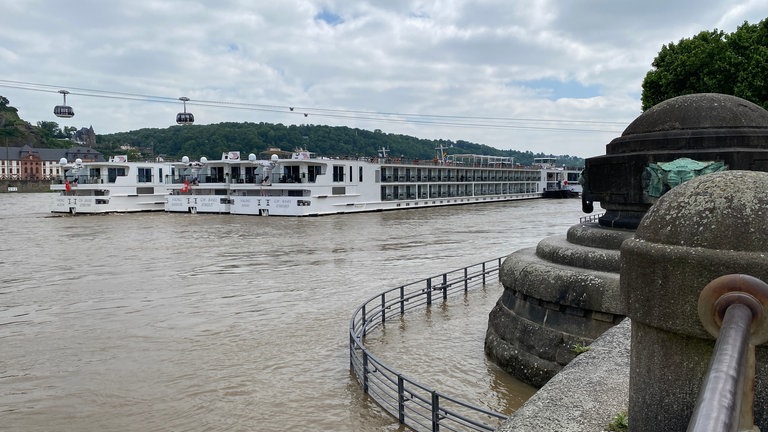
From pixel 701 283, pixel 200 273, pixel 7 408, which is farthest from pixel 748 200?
pixel 200 273

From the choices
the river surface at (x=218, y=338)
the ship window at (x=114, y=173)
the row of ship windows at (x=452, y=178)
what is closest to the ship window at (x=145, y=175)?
the ship window at (x=114, y=173)

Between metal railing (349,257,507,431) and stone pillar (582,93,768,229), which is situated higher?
stone pillar (582,93,768,229)

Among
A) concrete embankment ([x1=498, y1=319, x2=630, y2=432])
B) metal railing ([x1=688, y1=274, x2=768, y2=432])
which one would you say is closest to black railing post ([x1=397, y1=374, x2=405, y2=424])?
concrete embankment ([x1=498, y1=319, x2=630, y2=432])

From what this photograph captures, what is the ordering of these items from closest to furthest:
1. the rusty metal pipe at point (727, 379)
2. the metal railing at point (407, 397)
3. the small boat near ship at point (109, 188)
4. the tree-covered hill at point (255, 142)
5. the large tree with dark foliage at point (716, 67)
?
the rusty metal pipe at point (727, 379) → the metal railing at point (407, 397) → the large tree with dark foliage at point (716, 67) → the small boat near ship at point (109, 188) → the tree-covered hill at point (255, 142)

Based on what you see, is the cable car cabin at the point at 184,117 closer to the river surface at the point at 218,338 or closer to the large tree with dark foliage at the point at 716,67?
the river surface at the point at 218,338

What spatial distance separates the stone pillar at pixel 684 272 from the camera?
210cm

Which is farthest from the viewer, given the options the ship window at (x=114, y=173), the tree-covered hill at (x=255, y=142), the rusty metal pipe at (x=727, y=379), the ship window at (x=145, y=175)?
the tree-covered hill at (x=255, y=142)

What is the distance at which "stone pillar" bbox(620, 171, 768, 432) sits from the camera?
6.88ft

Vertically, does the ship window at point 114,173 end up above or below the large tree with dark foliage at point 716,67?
below

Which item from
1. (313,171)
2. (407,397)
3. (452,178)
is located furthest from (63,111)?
(407,397)

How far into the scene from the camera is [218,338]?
11.9 meters

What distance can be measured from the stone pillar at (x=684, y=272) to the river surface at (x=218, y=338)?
5.65 metres

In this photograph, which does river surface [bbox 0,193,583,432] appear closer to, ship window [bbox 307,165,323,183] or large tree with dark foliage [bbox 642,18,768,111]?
large tree with dark foliage [bbox 642,18,768,111]

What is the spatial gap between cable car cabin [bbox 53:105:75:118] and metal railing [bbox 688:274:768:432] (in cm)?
6097
